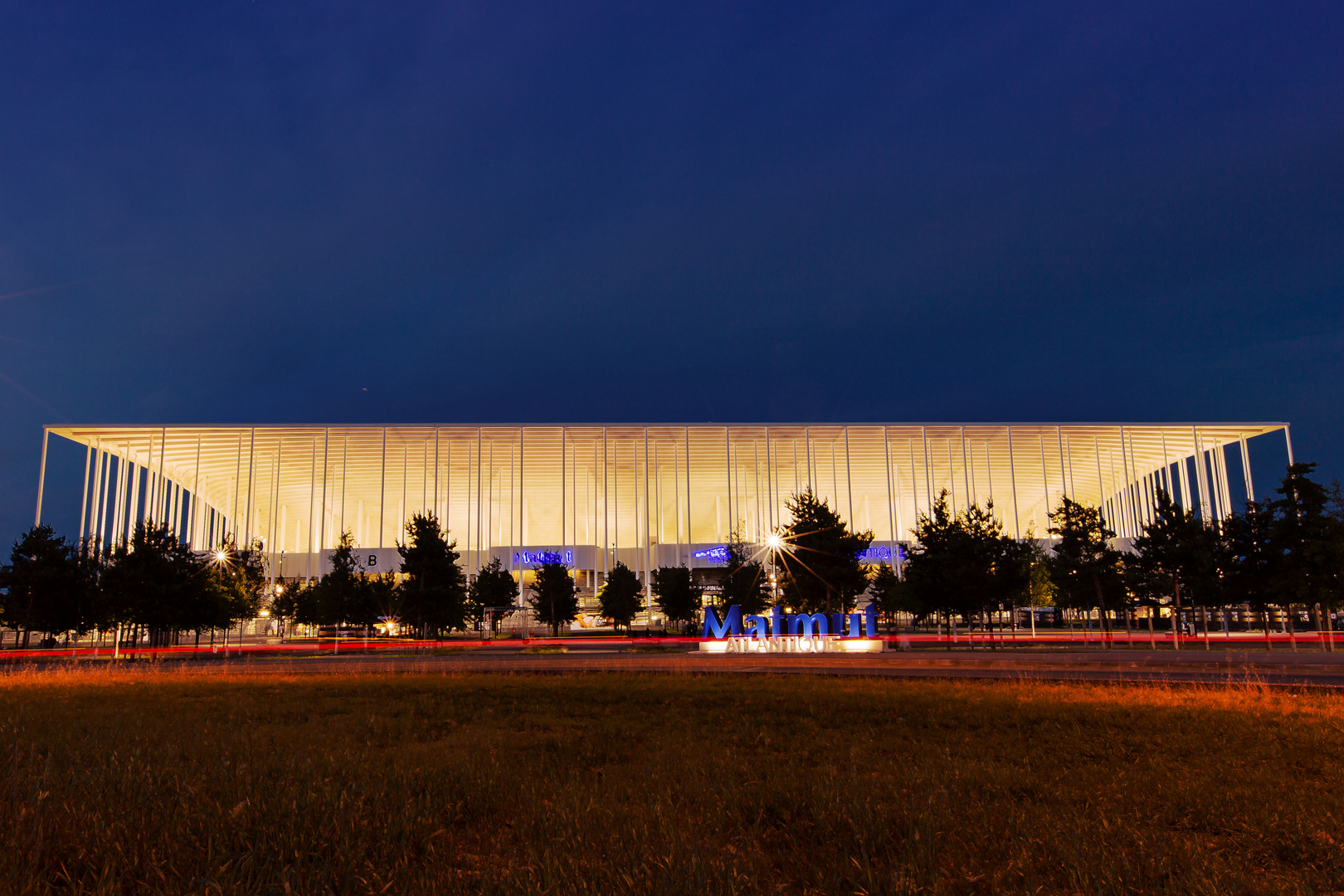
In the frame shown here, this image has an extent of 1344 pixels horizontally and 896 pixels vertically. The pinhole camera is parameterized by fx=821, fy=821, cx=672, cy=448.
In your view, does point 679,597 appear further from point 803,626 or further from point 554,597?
point 803,626

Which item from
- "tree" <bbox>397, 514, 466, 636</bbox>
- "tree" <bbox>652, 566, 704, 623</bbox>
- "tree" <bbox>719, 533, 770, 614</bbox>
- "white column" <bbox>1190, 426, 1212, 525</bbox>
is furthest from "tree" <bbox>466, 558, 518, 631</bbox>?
"white column" <bbox>1190, 426, 1212, 525</bbox>

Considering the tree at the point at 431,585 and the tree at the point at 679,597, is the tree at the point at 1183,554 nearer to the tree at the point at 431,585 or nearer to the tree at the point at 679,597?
the tree at the point at 679,597

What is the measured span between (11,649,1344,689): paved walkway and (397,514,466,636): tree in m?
8.89

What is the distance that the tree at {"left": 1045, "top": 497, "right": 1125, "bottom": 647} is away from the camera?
119ft

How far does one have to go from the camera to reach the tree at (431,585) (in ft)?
115

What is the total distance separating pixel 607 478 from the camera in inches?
3248

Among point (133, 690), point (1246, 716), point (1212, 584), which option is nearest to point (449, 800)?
point (1246, 716)

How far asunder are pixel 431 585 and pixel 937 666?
74.6 ft

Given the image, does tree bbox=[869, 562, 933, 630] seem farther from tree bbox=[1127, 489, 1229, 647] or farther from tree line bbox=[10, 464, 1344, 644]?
tree bbox=[1127, 489, 1229, 647]

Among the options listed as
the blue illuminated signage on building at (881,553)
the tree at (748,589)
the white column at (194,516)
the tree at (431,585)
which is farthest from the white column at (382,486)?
the blue illuminated signage on building at (881,553)

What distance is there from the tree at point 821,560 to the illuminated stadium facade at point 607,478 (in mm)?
31189

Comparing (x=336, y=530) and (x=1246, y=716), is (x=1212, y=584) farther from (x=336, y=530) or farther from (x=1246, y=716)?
(x=336, y=530)

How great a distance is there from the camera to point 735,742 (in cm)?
925

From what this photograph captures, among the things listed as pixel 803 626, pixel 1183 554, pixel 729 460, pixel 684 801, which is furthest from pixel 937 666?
pixel 729 460
